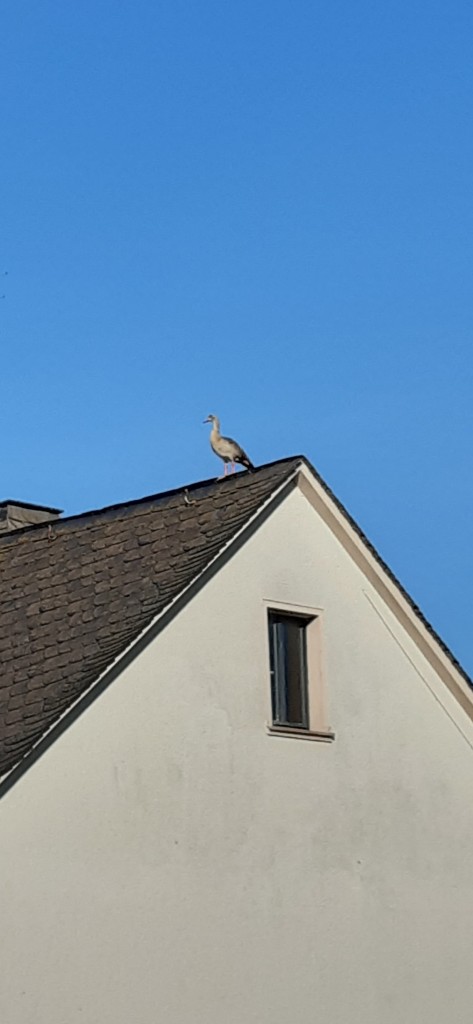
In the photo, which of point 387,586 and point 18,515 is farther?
point 18,515

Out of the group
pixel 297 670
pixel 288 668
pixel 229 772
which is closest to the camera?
pixel 229 772

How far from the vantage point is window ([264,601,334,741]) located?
20.4m

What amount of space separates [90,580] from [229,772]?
248 centimetres

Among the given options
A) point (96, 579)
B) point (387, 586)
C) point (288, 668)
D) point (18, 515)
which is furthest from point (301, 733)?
point (18, 515)

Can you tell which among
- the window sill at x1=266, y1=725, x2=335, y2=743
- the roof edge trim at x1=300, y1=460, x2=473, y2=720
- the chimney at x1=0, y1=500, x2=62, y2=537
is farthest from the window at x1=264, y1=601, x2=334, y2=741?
the chimney at x1=0, y1=500, x2=62, y2=537

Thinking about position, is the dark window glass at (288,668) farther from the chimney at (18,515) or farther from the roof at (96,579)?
the chimney at (18,515)

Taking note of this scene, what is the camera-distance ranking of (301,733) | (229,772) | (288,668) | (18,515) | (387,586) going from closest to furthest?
(229,772) → (301,733) → (288,668) → (387,586) → (18,515)

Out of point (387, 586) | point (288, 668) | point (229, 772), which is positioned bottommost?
point (229, 772)

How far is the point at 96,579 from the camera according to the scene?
20047 millimetres

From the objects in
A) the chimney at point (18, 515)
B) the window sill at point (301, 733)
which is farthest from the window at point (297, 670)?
the chimney at point (18, 515)

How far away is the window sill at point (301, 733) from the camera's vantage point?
65.4 feet

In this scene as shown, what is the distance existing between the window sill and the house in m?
0.04

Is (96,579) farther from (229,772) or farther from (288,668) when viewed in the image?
Result: (229,772)

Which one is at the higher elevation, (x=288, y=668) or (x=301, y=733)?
(x=288, y=668)
